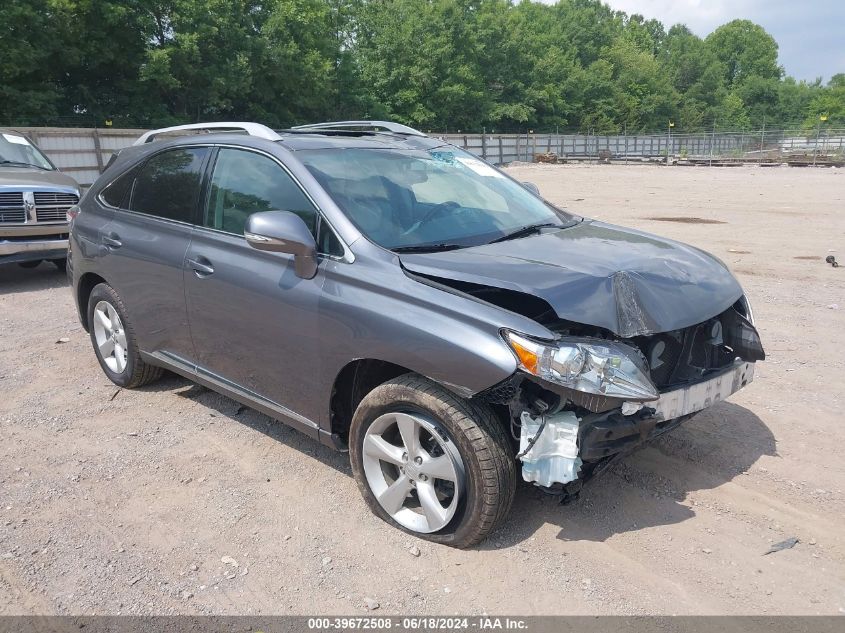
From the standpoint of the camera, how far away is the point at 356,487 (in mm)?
3773

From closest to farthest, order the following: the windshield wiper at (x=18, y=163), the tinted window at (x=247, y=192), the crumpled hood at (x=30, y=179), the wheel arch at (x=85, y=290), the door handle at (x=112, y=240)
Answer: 1. the tinted window at (x=247, y=192)
2. the door handle at (x=112, y=240)
3. the wheel arch at (x=85, y=290)
4. the crumpled hood at (x=30, y=179)
5. the windshield wiper at (x=18, y=163)

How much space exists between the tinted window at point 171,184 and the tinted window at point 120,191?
0.30 ft

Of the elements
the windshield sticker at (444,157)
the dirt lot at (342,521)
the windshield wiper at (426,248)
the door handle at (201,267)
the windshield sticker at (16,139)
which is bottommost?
the dirt lot at (342,521)

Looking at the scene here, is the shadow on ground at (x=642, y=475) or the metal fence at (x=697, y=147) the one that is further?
the metal fence at (x=697, y=147)

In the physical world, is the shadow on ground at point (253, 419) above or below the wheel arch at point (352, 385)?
below

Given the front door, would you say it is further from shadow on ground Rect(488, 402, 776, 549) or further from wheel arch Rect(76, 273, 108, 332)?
wheel arch Rect(76, 273, 108, 332)

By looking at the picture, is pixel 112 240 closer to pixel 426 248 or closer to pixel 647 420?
pixel 426 248

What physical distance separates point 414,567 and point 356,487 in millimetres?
790

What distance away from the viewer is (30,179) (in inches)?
357

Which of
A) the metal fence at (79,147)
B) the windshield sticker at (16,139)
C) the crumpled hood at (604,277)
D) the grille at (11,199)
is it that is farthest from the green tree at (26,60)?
the crumpled hood at (604,277)

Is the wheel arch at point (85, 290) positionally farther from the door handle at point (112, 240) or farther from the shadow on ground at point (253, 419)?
the shadow on ground at point (253, 419)

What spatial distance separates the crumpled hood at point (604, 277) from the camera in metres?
2.99

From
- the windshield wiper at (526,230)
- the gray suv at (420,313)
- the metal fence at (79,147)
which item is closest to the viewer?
the gray suv at (420,313)

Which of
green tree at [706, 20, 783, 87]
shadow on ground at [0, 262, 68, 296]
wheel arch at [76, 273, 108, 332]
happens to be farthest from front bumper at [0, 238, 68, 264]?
green tree at [706, 20, 783, 87]
